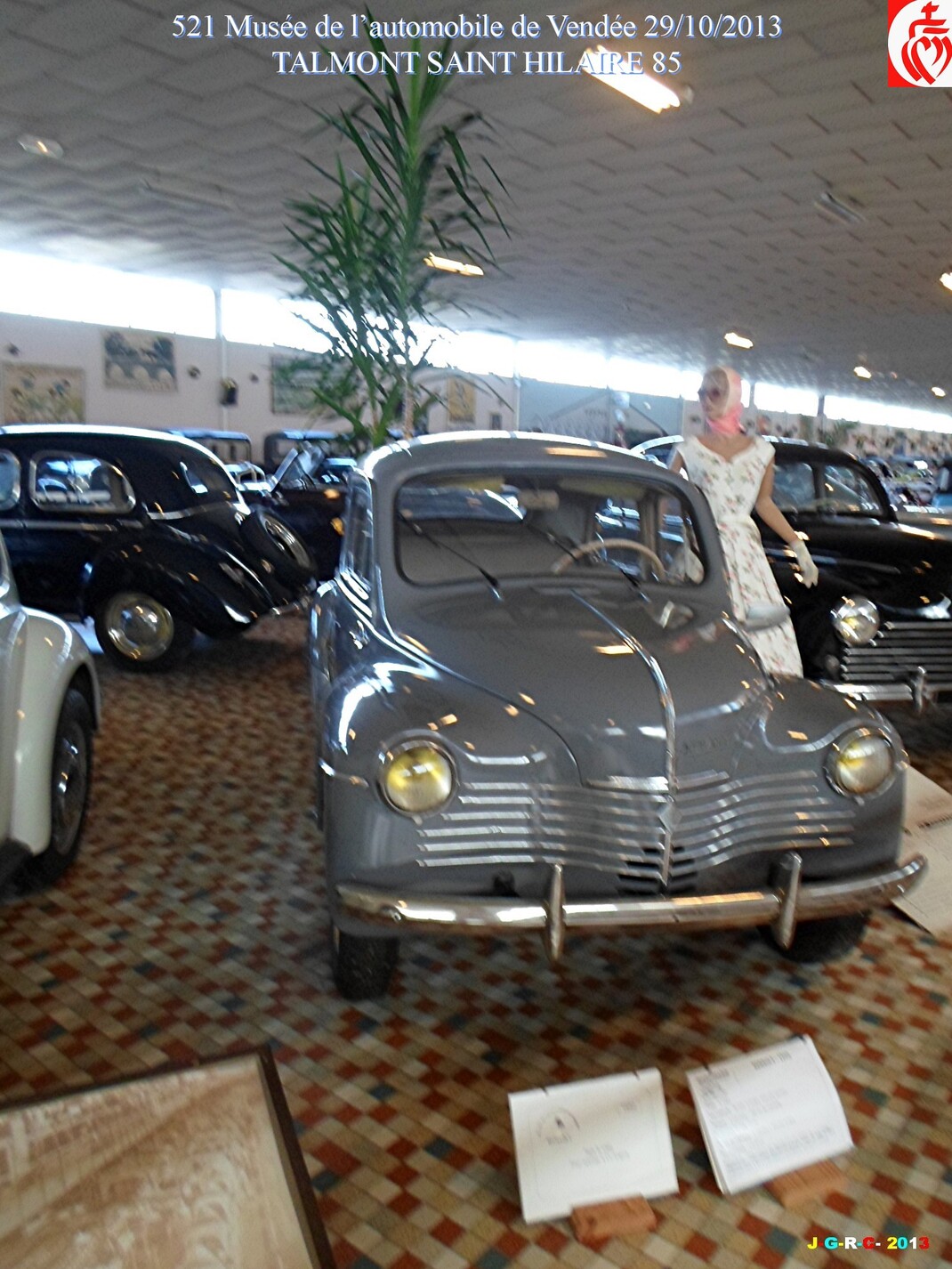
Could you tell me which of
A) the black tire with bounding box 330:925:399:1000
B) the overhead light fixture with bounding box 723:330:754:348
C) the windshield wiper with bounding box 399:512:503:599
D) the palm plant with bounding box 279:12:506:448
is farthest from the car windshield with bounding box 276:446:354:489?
the overhead light fixture with bounding box 723:330:754:348

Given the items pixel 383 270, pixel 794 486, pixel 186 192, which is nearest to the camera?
pixel 383 270

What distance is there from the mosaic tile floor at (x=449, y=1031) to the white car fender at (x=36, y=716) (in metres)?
0.41

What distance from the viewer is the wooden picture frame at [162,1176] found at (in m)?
1.21

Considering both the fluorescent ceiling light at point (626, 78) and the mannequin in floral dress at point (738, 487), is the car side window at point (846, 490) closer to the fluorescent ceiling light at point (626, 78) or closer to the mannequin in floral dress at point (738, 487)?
the mannequin in floral dress at point (738, 487)

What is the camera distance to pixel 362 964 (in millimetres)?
2494

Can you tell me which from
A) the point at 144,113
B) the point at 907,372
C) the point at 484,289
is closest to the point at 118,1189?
the point at 144,113

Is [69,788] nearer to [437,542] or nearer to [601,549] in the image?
[437,542]

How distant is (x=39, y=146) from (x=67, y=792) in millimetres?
7999

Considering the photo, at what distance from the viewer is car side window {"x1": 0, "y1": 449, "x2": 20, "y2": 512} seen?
621 centimetres

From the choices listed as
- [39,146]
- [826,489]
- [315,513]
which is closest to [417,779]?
[826,489]

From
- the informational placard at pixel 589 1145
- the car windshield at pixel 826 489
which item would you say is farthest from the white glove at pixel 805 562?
the informational placard at pixel 589 1145

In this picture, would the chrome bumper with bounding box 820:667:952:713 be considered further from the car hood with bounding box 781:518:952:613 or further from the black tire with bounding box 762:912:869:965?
the black tire with bounding box 762:912:869:965

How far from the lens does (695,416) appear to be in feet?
94.6

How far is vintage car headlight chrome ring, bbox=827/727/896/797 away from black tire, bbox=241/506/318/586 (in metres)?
4.54
